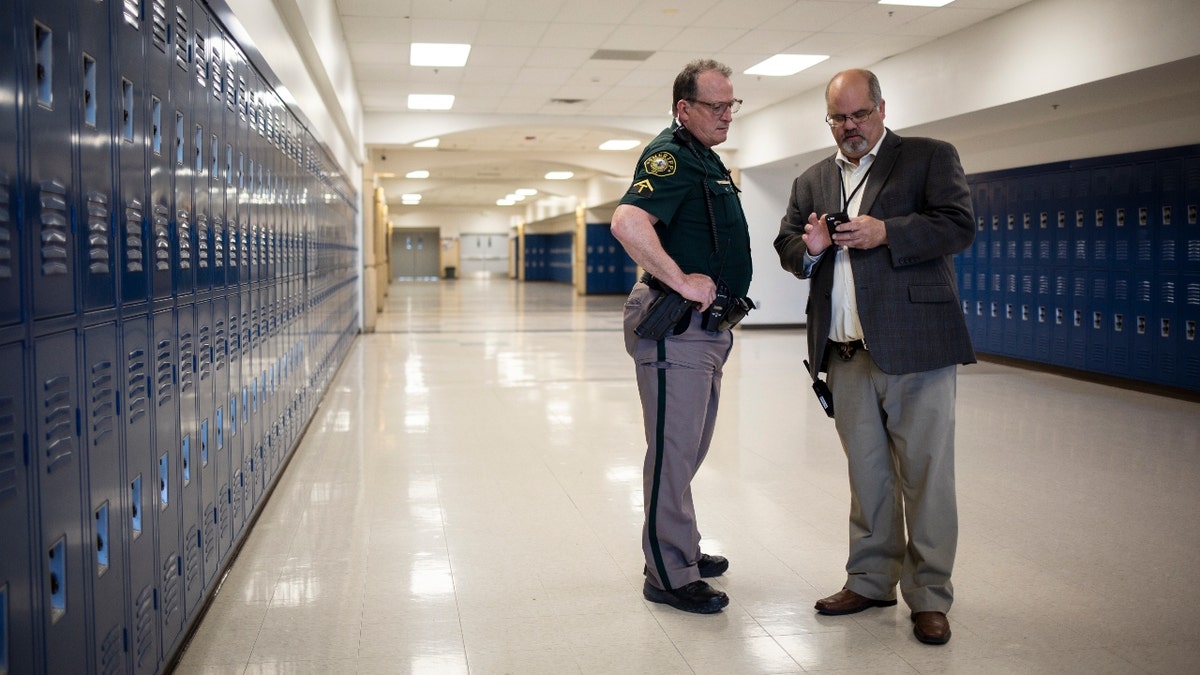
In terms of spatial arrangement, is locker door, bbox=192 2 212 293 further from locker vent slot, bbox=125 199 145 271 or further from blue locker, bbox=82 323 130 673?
blue locker, bbox=82 323 130 673

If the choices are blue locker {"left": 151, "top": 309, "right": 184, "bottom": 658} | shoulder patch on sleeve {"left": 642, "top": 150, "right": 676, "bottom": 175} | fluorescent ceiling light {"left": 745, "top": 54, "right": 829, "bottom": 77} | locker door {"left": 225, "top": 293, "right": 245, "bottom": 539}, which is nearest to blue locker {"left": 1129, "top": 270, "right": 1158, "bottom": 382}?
fluorescent ceiling light {"left": 745, "top": 54, "right": 829, "bottom": 77}

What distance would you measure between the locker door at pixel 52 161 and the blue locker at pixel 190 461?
2.88 feet

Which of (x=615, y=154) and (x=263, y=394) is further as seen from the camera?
(x=615, y=154)

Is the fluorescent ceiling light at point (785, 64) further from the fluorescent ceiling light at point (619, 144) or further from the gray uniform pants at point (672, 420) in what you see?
the gray uniform pants at point (672, 420)

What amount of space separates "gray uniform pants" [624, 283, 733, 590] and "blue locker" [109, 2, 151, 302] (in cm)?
134

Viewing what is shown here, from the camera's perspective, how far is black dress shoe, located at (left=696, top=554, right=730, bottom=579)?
3428 millimetres

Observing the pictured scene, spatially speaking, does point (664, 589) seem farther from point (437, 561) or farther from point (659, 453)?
point (437, 561)

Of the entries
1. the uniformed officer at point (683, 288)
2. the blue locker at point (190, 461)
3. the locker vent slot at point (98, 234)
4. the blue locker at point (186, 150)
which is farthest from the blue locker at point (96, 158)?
the uniformed officer at point (683, 288)

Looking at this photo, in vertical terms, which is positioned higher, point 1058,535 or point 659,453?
point 659,453

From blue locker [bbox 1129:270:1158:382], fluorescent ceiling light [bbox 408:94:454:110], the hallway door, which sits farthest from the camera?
the hallway door

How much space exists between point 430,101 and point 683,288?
10.7 metres

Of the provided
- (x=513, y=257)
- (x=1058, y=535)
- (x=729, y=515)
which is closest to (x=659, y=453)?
(x=729, y=515)

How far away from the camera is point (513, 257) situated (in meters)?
44.7

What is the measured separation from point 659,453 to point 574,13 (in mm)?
6033
